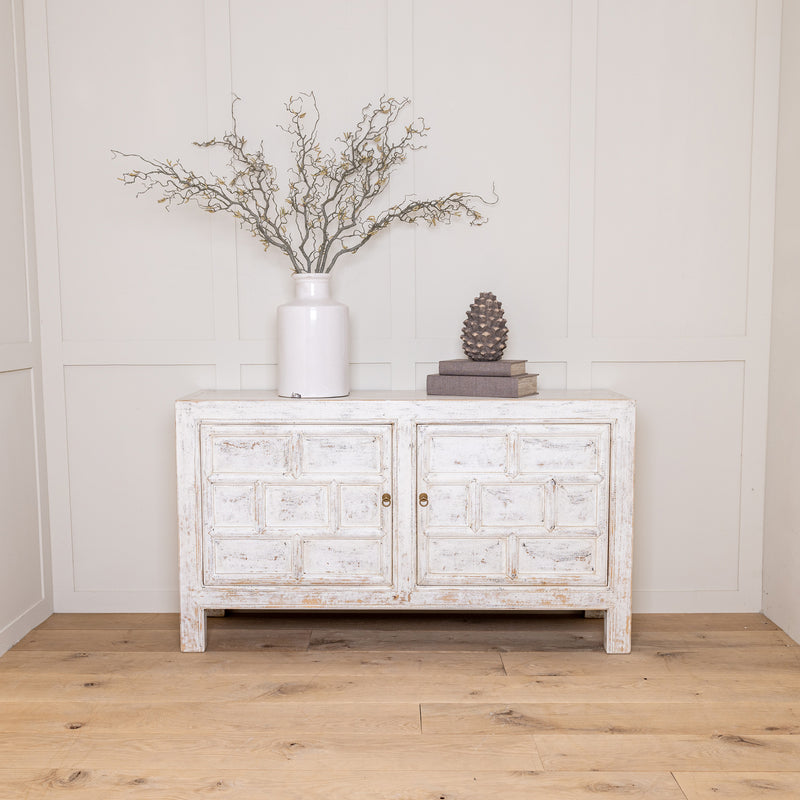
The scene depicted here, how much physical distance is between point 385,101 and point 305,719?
1.87 metres

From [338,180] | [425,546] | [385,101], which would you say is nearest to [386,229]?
[338,180]

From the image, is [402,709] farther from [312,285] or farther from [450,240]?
[450,240]

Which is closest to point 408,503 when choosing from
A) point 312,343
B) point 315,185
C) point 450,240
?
point 312,343

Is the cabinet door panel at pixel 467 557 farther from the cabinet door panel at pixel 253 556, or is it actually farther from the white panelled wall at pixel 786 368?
the white panelled wall at pixel 786 368

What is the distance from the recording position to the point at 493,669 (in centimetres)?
227

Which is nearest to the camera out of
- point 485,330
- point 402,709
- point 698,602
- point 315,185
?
point 402,709

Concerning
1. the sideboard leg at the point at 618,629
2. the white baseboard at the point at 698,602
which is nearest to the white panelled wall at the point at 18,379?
the sideboard leg at the point at 618,629

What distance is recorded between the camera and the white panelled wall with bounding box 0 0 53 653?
2.46 metres

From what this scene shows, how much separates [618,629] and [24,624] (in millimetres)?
1849

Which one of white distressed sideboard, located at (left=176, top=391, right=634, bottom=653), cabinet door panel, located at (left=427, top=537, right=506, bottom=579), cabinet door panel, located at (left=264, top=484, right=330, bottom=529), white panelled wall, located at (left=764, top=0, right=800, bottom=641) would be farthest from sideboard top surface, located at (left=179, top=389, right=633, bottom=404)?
white panelled wall, located at (left=764, top=0, right=800, bottom=641)

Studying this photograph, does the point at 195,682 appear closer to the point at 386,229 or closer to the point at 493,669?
the point at 493,669

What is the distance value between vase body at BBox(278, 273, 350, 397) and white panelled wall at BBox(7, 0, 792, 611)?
Answer: 257 mm

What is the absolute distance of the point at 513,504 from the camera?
7.67ft

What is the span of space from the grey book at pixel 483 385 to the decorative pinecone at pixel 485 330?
0.10 m
